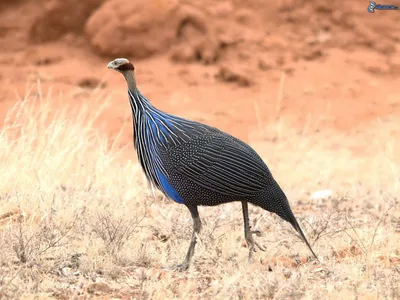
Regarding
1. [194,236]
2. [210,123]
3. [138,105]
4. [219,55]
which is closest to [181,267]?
[194,236]

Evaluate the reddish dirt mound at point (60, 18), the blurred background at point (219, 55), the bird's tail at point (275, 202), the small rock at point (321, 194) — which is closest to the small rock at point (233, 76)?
the blurred background at point (219, 55)

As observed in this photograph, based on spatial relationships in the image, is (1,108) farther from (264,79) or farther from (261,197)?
(261,197)

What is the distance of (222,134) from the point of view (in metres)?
4.45

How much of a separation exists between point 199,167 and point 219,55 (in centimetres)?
877

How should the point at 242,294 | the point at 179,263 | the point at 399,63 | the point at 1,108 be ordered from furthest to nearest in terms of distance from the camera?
the point at 399,63
the point at 1,108
the point at 179,263
the point at 242,294

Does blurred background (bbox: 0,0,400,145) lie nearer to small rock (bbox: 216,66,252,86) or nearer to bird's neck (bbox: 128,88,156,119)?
small rock (bbox: 216,66,252,86)

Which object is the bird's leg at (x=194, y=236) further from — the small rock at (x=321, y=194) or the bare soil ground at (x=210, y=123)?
the small rock at (x=321, y=194)

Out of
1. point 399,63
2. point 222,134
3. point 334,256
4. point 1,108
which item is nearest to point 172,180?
point 222,134

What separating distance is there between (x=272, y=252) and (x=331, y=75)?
8231mm

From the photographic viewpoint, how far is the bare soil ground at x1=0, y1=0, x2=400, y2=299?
4219 millimetres

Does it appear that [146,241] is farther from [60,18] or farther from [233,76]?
[60,18]

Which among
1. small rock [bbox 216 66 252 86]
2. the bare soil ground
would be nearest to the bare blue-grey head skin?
the bare soil ground

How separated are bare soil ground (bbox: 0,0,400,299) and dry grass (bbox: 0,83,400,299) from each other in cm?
1

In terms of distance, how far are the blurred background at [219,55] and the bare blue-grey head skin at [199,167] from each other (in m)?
7.32
